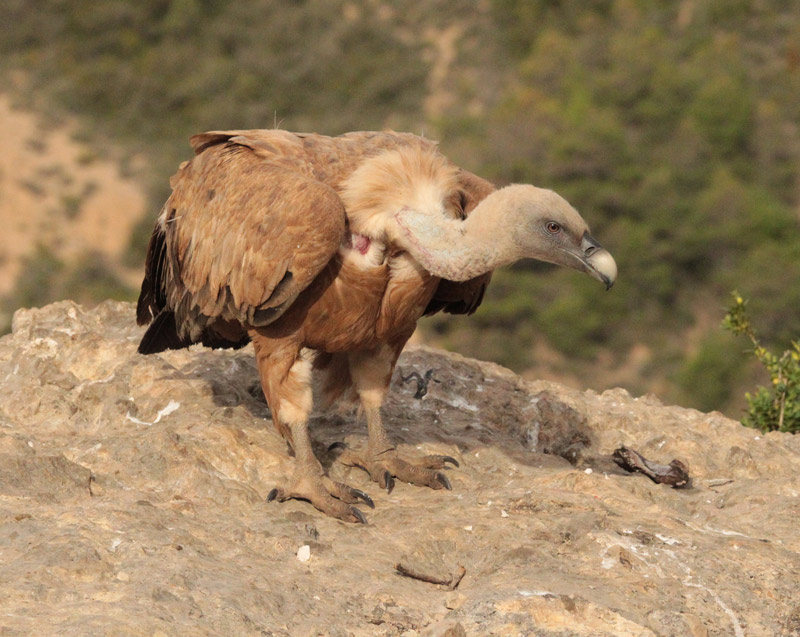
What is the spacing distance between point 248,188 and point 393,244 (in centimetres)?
71

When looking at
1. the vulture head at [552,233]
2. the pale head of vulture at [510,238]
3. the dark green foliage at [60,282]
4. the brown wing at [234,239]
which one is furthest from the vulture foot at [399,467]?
the dark green foliage at [60,282]

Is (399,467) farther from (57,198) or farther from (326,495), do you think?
(57,198)

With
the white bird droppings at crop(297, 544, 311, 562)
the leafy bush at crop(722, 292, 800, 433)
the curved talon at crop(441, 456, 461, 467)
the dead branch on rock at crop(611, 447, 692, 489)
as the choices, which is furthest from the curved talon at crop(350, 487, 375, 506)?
the leafy bush at crop(722, 292, 800, 433)

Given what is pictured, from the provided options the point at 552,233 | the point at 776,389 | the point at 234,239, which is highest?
the point at 552,233

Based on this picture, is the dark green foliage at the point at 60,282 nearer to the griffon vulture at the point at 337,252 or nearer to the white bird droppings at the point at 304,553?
the griffon vulture at the point at 337,252

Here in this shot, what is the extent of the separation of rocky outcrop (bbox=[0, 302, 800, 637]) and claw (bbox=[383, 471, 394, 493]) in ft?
0.11

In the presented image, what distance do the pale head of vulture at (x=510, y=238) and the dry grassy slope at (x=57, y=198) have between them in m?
21.8

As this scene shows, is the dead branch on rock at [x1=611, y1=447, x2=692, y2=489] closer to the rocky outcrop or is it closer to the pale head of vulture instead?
the rocky outcrop

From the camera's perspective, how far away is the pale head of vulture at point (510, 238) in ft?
15.4

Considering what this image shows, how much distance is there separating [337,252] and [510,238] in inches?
30.5

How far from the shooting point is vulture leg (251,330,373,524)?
5.09 m

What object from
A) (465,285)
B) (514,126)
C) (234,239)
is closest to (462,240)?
(465,285)

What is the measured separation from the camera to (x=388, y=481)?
545 centimetres

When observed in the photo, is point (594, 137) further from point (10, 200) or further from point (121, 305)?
point (121, 305)
